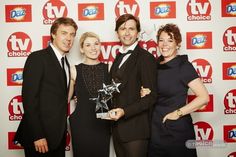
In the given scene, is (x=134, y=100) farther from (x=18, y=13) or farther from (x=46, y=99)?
(x=18, y=13)

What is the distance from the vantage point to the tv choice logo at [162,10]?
7.64 ft

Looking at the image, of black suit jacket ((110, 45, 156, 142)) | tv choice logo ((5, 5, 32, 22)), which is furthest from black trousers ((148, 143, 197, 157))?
tv choice logo ((5, 5, 32, 22))

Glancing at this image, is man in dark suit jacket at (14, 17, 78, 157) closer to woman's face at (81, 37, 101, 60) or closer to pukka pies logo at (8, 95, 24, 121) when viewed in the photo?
woman's face at (81, 37, 101, 60)

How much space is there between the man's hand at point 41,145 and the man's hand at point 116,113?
1.46 ft

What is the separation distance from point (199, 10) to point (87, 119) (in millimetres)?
1315

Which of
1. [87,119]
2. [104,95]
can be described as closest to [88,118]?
[87,119]

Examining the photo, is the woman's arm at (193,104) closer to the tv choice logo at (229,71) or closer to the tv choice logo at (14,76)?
the tv choice logo at (229,71)

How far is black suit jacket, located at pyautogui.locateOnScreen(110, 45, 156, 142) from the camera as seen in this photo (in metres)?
1.74

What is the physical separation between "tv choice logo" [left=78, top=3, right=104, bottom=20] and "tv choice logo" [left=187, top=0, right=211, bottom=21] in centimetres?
74

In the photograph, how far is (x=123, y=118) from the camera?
5.77 ft

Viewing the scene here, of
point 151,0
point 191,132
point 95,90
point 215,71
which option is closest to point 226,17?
point 215,71

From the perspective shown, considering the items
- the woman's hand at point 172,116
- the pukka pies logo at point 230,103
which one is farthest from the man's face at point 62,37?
the pukka pies logo at point 230,103

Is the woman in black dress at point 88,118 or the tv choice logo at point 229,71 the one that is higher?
the tv choice logo at point 229,71

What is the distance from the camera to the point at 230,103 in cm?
237
